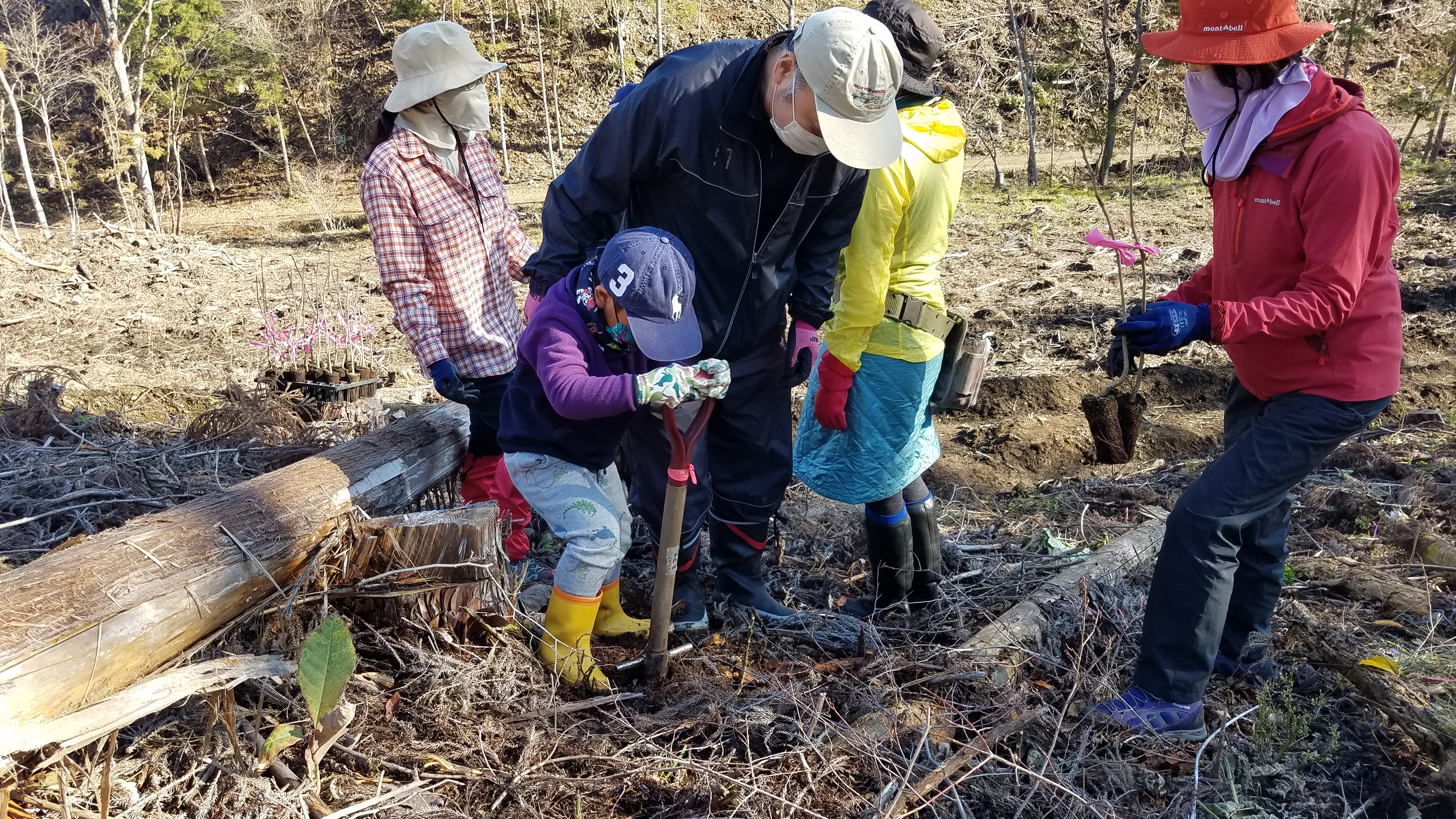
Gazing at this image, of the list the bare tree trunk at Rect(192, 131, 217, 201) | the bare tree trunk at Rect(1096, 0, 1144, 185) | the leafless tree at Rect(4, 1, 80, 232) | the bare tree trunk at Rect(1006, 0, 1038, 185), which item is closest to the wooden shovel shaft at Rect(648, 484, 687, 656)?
the bare tree trunk at Rect(1096, 0, 1144, 185)

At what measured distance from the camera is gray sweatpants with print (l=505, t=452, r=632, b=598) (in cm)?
284

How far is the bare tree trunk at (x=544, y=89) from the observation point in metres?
19.5

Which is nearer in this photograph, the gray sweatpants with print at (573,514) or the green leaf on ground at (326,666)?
the green leaf on ground at (326,666)

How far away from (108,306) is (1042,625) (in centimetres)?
1013

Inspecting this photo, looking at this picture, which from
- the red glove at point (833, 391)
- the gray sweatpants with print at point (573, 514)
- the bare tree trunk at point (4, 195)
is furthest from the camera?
the bare tree trunk at point (4, 195)

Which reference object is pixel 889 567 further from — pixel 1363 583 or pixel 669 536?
pixel 1363 583

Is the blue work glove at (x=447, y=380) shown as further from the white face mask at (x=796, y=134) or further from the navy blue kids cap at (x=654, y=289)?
the white face mask at (x=796, y=134)

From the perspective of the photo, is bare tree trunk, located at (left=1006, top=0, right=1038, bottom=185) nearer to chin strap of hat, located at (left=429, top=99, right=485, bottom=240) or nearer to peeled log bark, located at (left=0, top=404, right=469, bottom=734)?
chin strap of hat, located at (left=429, top=99, right=485, bottom=240)

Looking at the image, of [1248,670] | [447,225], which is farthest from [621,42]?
[1248,670]

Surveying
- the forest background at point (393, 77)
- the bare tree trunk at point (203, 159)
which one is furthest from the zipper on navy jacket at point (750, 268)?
the bare tree trunk at point (203, 159)

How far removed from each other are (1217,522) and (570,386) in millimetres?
1788

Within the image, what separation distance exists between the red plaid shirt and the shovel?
130cm

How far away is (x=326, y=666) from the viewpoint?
7.32 ft

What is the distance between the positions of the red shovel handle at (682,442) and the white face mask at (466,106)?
1.58 meters
